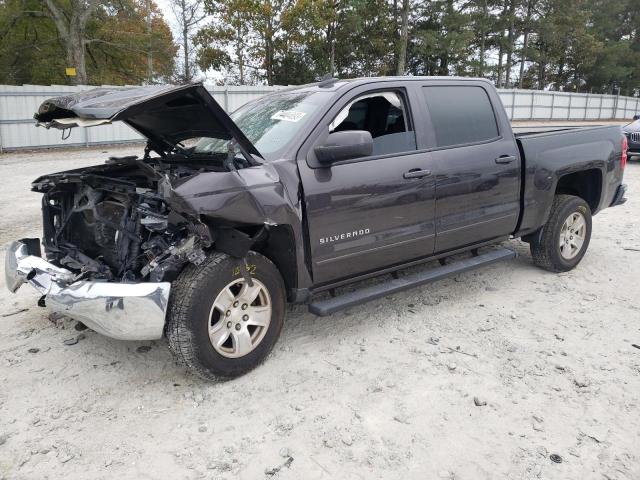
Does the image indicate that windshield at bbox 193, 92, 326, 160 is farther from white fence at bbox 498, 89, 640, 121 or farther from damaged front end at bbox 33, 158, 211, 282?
white fence at bbox 498, 89, 640, 121

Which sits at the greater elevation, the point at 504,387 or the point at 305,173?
the point at 305,173

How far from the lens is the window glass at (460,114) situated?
421 cm

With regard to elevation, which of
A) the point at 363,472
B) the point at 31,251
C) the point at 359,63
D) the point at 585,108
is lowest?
the point at 363,472

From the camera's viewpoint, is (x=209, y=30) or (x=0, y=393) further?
(x=209, y=30)

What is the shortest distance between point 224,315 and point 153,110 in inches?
54.6

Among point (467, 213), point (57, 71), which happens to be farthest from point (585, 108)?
point (467, 213)

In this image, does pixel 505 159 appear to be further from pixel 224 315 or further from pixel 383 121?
pixel 224 315

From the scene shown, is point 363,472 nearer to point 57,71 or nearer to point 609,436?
point 609,436

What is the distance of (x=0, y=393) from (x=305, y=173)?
2.33 metres

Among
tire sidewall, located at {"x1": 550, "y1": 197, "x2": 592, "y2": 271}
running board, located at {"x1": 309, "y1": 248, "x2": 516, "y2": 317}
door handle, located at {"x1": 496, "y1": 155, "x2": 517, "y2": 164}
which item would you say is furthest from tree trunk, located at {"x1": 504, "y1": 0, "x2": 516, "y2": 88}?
running board, located at {"x1": 309, "y1": 248, "x2": 516, "y2": 317}

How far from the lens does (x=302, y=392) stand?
317 cm

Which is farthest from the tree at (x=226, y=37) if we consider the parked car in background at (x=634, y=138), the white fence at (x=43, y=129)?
the parked car in background at (x=634, y=138)

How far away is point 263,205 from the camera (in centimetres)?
314

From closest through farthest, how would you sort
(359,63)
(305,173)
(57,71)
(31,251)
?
(305,173) < (31,251) < (57,71) < (359,63)
